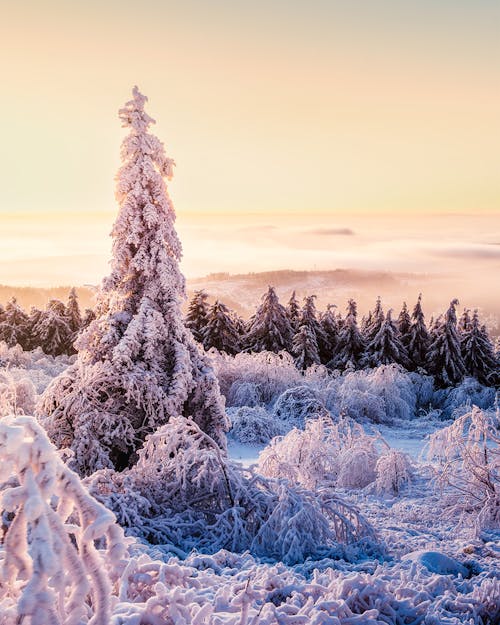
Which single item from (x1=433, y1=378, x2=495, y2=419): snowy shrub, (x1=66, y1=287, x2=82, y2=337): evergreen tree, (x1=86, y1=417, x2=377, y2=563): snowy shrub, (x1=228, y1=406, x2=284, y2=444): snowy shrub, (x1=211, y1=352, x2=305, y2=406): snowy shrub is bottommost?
(x1=433, y1=378, x2=495, y2=419): snowy shrub

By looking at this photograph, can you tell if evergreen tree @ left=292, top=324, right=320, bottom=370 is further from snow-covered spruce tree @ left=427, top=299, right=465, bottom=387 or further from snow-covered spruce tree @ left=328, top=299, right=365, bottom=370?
snow-covered spruce tree @ left=427, top=299, right=465, bottom=387

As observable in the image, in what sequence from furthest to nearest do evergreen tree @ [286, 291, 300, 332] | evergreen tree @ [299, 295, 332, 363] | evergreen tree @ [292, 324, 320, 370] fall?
1. evergreen tree @ [286, 291, 300, 332]
2. evergreen tree @ [299, 295, 332, 363]
3. evergreen tree @ [292, 324, 320, 370]

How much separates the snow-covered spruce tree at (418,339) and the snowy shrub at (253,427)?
66.8 ft

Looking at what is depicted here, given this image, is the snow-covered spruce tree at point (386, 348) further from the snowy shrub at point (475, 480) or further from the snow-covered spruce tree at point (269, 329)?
the snowy shrub at point (475, 480)

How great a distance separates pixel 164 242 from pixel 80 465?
4.45 metres

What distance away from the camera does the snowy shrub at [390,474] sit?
11344 mm

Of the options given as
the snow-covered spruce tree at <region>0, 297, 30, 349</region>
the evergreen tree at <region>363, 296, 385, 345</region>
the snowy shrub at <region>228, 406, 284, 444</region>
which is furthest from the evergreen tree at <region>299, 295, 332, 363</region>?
the snow-covered spruce tree at <region>0, 297, 30, 349</region>

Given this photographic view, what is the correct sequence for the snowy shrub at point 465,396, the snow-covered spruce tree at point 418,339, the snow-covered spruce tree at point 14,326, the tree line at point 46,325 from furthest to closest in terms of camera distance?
the snow-covered spruce tree at point 14,326
the tree line at point 46,325
the snow-covered spruce tree at point 418,339
the snowy shrub at point 465,396

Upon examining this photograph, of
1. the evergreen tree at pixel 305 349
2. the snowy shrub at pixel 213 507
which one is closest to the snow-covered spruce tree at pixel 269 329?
the evergreen tree at pixel 305 349

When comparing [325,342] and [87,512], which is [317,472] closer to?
[87,512]

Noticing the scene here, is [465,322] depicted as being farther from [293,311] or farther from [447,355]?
[293,311]

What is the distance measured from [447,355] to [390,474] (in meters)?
23.7

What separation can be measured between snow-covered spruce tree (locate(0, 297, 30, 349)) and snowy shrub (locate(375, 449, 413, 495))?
38.5 metres

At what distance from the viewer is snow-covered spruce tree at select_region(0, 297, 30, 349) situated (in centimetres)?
4338
